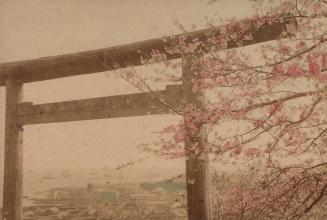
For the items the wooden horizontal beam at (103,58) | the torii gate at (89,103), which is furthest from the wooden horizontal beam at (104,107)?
the wooden horizontal beam at (103,58)

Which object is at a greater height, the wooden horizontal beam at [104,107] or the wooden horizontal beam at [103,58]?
the wooden horizontal beam at [103,58]

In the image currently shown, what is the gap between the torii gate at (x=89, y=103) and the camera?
13.2 feet

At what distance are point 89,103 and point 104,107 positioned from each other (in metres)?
0.24

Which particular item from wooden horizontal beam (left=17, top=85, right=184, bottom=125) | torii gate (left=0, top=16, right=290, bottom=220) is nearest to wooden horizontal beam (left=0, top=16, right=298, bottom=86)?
torii gate (left=0, top=16, right=290, bottom=220)

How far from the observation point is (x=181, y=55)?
417cm

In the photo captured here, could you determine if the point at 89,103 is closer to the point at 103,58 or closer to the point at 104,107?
the point at 104,107

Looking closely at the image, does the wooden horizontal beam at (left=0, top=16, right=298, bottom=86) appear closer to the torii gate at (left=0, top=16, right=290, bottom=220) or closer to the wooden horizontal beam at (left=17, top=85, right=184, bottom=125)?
the torii gate at (left=0, top=16, right=290, bottom=220)

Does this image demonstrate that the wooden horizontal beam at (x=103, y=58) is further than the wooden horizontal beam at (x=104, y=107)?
No

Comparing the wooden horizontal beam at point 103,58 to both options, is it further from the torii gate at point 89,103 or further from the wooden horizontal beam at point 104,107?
the wooden horizontal beam at point 104,107

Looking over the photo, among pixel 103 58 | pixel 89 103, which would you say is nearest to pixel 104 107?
pixel 89 103

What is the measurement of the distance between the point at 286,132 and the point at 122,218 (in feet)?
28.6

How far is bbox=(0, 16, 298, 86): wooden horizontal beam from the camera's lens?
3865 millimetres

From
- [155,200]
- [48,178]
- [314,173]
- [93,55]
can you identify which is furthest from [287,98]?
[48,178]

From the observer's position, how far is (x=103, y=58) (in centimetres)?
468
